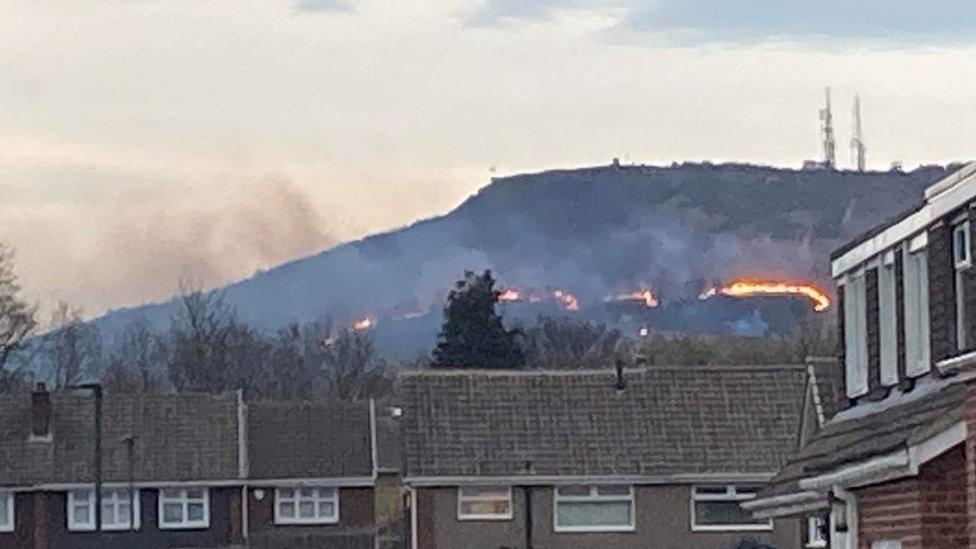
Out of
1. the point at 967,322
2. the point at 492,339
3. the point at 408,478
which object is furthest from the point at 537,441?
the point at 967,322

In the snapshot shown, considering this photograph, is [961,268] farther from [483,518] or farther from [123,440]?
[123,440]

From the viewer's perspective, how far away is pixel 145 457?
71.3m

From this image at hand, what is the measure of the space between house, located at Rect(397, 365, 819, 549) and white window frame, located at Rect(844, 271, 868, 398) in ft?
88.3

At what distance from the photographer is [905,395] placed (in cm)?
2450

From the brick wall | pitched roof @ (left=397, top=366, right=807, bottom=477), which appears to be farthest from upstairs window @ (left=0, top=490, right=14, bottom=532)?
the brick wall

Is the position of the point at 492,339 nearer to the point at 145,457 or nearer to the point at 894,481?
Answer: the point at 145,457

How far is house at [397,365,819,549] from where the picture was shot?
56.0m

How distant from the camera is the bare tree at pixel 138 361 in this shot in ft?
419

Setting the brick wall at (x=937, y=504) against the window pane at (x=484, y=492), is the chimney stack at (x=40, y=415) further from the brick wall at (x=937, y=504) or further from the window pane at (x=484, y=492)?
the brick wall at (x=937, y=504)

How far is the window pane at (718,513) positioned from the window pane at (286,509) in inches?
728

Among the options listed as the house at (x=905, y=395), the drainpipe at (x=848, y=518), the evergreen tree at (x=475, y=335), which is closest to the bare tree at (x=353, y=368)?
the evergreen tree at (x=475, y=335)

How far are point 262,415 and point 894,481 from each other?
54.7 m

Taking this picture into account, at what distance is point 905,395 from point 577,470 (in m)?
32.0

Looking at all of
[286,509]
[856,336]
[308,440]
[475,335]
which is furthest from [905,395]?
[475,335]
